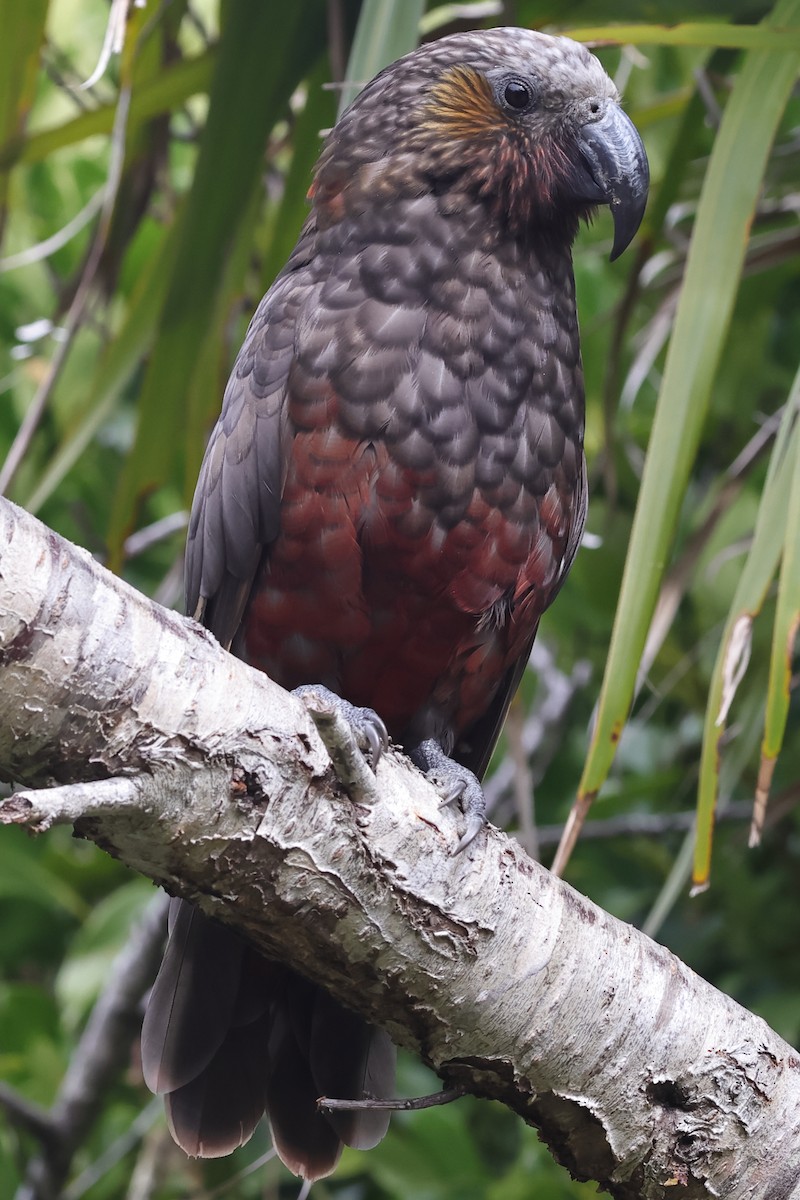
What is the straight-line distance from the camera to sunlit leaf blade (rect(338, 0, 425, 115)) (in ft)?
7.12

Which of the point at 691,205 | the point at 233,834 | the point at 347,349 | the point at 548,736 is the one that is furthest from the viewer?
the point at 548,736

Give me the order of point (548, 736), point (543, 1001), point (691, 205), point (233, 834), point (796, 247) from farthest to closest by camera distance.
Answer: point (548, 736) < point (691, 205) < point (796, 247) < point (543, 1001) < point (233, 834)

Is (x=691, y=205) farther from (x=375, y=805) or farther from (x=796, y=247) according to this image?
(x=375, y=805)

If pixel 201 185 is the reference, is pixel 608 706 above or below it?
below

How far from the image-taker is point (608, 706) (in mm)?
1810

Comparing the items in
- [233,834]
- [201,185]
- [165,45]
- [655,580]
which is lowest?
[233,834]

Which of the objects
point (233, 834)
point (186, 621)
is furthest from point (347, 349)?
point (233, 834)

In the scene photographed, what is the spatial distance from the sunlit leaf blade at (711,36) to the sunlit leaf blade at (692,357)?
114mm

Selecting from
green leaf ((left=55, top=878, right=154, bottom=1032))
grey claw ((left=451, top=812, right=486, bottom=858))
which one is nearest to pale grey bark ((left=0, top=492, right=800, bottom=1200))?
grey claw ((left=451, top=812, right=486, bottom=858))

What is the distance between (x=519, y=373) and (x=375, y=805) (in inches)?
38.1

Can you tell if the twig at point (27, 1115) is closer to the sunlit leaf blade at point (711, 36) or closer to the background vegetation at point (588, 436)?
the background vegetation at point (588, 436)

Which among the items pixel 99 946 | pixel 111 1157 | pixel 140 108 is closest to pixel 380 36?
pixel 140 108

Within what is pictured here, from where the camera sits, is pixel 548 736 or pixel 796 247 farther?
pixel 548 736

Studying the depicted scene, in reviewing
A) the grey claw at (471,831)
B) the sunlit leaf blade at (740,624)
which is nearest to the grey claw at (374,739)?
the grey claw at (471,831)
